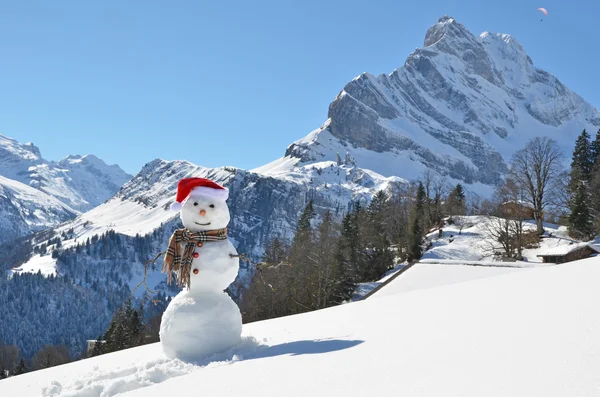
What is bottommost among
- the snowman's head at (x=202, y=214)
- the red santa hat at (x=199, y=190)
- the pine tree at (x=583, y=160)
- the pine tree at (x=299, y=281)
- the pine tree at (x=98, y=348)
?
the pine tree at (x=98, y=348)

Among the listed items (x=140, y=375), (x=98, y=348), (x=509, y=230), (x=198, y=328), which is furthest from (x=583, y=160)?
(x=140, y=375)

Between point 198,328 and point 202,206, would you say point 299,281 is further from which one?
point 198,328

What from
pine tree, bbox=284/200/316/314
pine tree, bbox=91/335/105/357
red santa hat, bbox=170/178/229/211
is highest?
red santa hat, bbox=170/178/229/211

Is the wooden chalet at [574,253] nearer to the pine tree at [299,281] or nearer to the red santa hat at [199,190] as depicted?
the pine tree at [299,281]

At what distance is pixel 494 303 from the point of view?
20.7 ft

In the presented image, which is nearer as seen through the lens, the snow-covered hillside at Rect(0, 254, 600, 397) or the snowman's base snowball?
the snow-covered hillside at Rect(0, 254, 600, 397)

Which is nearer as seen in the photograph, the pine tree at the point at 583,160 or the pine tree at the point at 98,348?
the pine tree at the point at 98,348

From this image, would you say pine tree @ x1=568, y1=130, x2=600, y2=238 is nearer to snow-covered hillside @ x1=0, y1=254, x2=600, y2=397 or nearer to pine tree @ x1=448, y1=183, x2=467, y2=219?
pine tree @ x1=448, y1=183, x2=467, y2=219

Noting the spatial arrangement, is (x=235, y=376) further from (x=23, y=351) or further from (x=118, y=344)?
(x=23, y=351)

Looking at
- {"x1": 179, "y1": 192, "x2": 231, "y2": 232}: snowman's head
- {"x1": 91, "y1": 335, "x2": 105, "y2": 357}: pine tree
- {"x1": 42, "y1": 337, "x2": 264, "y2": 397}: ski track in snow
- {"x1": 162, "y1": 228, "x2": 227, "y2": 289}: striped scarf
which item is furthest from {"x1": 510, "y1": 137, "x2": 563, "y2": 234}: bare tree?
{"x1": 42, "y1": 337, "x2": 264, "y2": 397}: ski track in snow

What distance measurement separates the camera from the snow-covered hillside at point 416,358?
336 cm

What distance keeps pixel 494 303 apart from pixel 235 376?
3.66 metres

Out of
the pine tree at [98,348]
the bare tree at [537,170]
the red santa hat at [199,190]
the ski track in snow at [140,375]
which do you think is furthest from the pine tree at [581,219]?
the pine tree at [98,348]

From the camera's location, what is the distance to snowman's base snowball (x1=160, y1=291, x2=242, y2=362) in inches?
249
